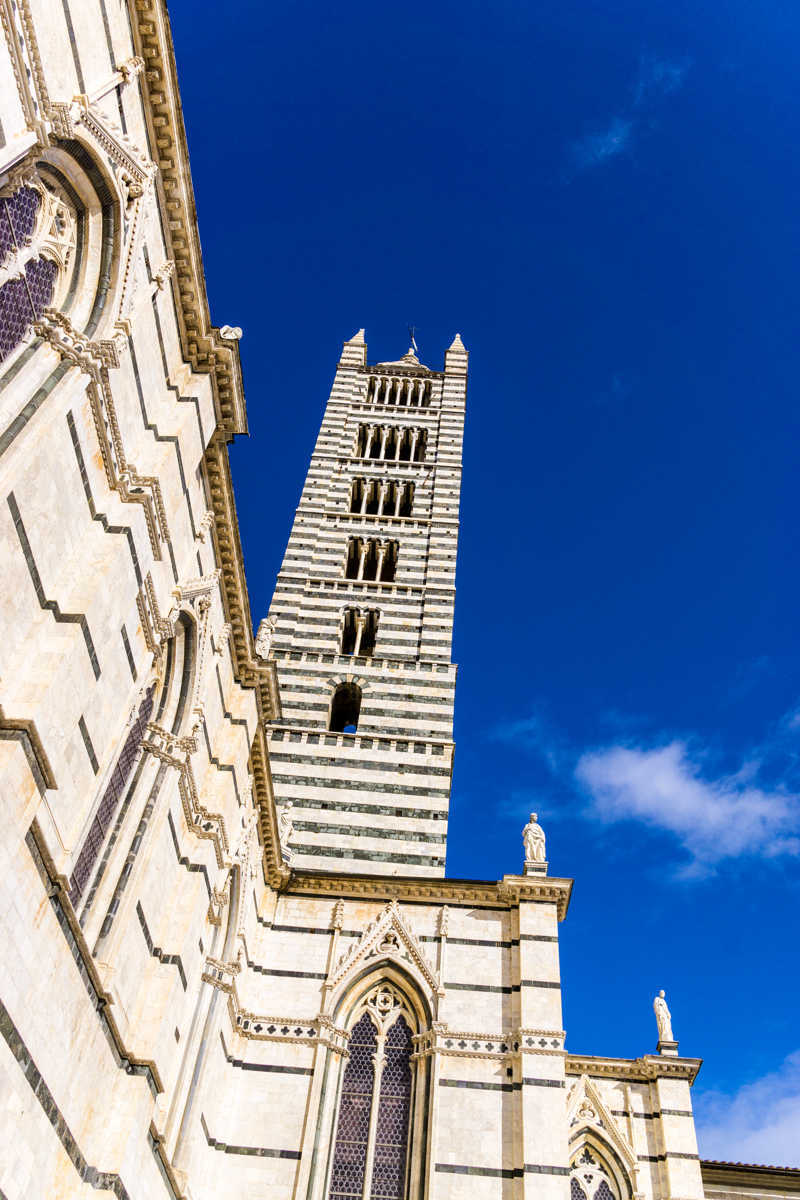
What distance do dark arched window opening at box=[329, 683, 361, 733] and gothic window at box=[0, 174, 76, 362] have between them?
1657 cm

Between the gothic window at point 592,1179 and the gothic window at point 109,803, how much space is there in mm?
10660

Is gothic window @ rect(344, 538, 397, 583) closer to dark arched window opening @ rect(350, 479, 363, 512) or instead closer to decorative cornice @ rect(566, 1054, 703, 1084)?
dark arched window opening @ rect(350, 479, 363, 512)

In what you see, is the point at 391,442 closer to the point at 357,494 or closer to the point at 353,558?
the point at 357,494

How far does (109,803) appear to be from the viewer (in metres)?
11.2

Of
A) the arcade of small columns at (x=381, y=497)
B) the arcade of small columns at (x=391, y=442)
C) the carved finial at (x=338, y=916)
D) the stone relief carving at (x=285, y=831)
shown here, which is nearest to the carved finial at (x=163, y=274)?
the stone relief carving at (x=285, y=831)

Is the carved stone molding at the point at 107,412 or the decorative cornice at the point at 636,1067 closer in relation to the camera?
the carved stone molding at the point at 107,412

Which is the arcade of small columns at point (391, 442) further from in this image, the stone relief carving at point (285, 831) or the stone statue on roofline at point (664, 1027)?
the stone statue on roofline at point (664, 1027)

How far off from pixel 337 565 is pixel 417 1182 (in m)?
17.3

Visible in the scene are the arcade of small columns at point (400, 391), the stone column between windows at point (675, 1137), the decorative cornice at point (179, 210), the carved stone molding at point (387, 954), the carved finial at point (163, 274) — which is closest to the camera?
the decorative cornice at point (179, 210)

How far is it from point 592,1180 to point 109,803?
11.1 metres

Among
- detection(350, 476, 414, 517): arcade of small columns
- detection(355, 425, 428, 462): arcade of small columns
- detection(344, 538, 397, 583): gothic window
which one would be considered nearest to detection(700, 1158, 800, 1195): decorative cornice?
detection(344, 538, 397, 583): gothic window

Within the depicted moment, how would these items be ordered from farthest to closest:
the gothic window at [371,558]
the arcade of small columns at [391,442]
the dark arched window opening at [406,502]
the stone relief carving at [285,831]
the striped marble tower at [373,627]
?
1. the arcade of small columns at [391,442]
2. the dark arched window opening at [406,502]
3. the gothic window at [371,558]
4. the striped marble tower at [373,627]
5. the stone relief carving at [285,831]

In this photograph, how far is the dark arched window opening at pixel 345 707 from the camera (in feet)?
85.3

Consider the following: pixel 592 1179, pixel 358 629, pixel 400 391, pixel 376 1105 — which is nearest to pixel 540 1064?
pixel 592 1179
